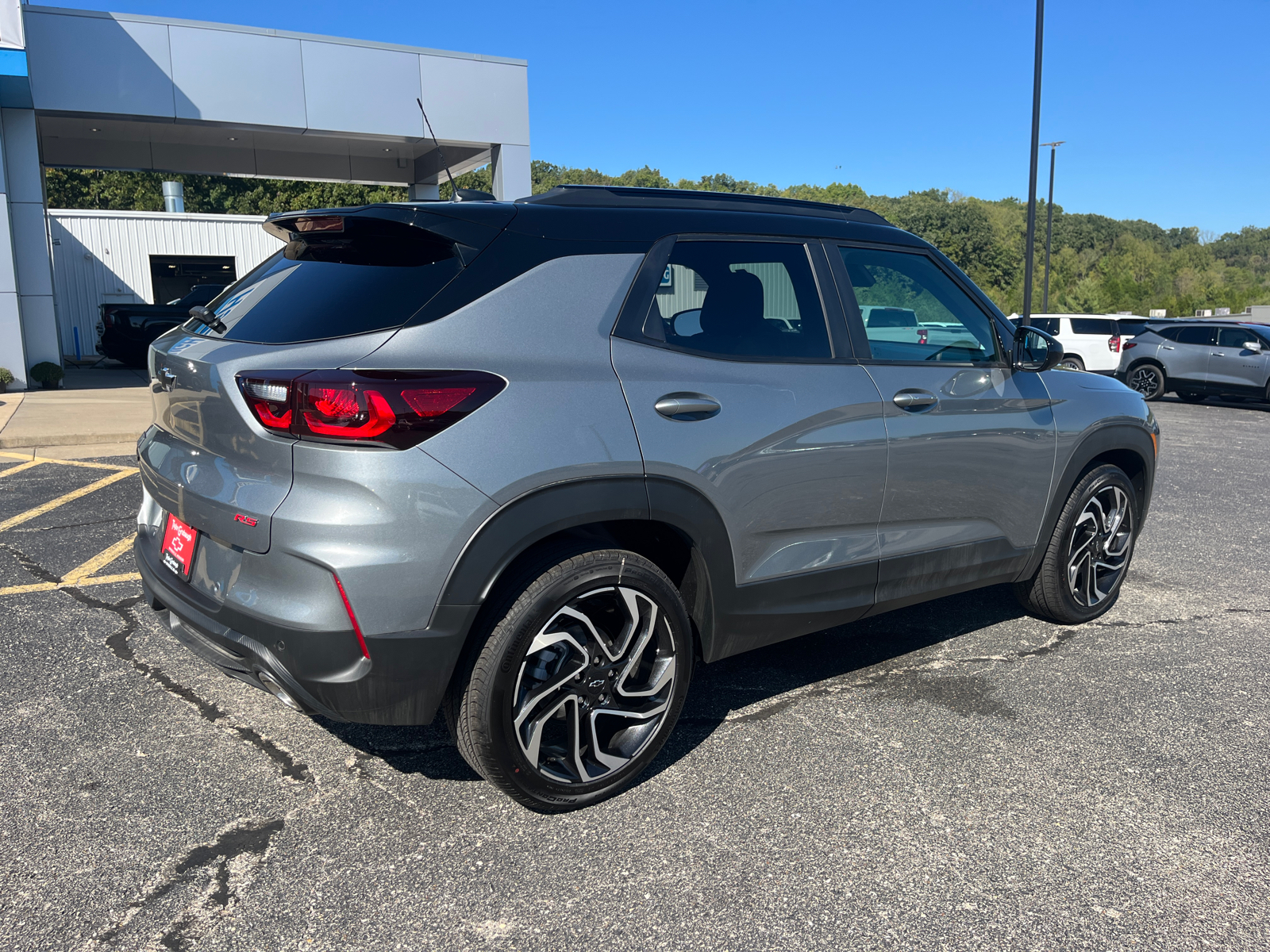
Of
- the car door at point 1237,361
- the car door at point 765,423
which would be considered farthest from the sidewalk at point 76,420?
the car door at point 1237,361

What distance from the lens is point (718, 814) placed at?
2869mm

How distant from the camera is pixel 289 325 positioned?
273 cm

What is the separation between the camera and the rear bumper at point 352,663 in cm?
247

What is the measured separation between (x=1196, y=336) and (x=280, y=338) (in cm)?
1904

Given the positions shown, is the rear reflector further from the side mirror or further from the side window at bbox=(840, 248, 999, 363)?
the side mirror

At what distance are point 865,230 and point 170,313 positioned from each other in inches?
888

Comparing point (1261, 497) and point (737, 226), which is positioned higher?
point (737, 226)

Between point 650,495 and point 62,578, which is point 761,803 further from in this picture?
point 62,578

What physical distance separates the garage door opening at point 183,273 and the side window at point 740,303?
27.5 m

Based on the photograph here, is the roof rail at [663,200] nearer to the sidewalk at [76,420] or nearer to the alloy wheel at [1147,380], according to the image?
the sidewalk at [76,420]

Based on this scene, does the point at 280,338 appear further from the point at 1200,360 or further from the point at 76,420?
the point at 1200,360

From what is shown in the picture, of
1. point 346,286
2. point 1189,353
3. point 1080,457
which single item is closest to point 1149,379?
point 1189,353

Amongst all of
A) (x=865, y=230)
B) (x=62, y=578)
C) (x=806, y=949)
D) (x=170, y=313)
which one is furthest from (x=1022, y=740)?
(x=170, y=313)

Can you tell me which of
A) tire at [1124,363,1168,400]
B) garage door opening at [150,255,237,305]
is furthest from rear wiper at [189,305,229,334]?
garage door opening at [150,255,237,305]
